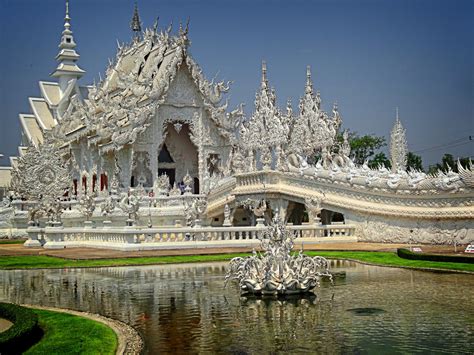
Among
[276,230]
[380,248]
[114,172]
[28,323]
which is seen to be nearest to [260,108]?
[114,172]

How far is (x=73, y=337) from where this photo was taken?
7.35 m

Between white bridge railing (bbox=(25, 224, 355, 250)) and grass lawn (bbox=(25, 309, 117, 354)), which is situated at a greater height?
white bridge railing (bbox=(25, 224, 355, 250))

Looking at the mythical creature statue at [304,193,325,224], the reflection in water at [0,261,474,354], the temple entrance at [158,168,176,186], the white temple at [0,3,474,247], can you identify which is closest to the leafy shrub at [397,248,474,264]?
the reflection in water at [0,261,474,354]

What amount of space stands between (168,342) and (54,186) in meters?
18.7

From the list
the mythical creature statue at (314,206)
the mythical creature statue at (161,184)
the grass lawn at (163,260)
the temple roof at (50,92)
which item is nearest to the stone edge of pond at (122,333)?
the grass lawn at (163,260)

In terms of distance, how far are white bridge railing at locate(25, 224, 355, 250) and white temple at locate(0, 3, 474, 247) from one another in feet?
0.15

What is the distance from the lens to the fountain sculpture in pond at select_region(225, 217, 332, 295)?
10156 millimetres

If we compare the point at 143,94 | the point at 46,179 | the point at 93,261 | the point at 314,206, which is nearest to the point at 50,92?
the point at 143,94

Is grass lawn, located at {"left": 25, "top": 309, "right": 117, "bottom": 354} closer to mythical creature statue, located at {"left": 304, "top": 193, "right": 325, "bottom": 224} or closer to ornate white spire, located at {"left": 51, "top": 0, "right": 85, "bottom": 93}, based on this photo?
mythical creature statue, located at {"left": 304, "top": 193, "right": 325, "bottom": 224}

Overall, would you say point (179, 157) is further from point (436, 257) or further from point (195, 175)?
point (436, 257)

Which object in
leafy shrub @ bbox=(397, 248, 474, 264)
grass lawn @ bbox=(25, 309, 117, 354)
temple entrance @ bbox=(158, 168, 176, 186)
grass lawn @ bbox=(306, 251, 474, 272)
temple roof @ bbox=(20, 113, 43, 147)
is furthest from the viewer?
temple roof @ bbox=(20, 113, 43, 147)

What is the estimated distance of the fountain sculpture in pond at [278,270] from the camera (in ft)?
33.3

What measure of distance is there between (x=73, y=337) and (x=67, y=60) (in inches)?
1930

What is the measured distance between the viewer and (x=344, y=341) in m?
7.12
